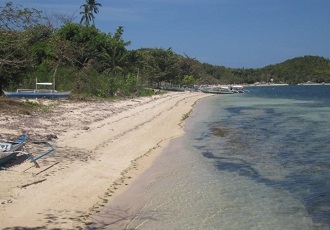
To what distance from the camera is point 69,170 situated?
10.3m

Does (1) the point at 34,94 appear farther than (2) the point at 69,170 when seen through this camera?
Yes

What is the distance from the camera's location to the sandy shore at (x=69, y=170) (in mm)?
7215

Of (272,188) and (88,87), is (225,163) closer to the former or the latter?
(272,188)

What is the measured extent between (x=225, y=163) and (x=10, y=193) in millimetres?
7573

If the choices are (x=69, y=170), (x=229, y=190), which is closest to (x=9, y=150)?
(x=69, y=170)

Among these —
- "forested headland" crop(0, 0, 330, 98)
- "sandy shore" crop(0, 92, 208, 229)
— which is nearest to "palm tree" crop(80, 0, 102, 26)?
"forested headland" crop(0, 0, 330, 98)

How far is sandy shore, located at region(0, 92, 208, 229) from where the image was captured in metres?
7.21

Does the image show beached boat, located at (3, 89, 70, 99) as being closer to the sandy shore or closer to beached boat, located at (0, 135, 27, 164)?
the sandy shore

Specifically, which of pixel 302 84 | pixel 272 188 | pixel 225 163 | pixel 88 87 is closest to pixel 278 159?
pixel 225 163

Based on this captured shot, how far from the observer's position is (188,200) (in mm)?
9000

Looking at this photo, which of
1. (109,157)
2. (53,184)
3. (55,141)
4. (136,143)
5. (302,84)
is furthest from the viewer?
(302,84)

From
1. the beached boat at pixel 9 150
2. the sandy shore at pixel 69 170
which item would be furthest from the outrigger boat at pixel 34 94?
the beached boat at pixel 9 150

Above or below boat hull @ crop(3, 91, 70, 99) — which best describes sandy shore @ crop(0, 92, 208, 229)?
below

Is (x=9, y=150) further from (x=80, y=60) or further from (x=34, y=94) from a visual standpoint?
(x=80, y=60)
